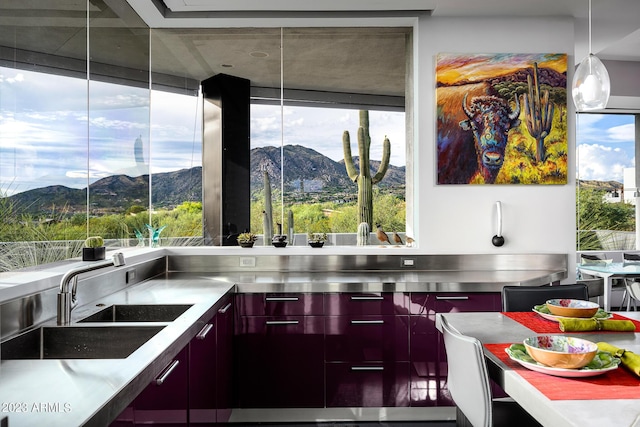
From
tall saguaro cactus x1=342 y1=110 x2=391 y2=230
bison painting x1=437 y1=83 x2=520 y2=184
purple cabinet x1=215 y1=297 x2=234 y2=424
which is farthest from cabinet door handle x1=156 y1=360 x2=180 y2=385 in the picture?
bison painting x1=437 y1=83 x2=520 y2=184

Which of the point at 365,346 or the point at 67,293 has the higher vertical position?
the point at 67,293

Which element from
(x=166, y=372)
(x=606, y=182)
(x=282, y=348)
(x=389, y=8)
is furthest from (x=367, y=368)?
(x=606, y=182)

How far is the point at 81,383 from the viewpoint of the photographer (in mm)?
1296

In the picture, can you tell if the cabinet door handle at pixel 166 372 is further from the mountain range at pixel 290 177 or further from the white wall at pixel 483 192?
the white wall at pixel 483 192

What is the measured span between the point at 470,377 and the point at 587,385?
0.37 m

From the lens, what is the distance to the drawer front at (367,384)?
9.83ft

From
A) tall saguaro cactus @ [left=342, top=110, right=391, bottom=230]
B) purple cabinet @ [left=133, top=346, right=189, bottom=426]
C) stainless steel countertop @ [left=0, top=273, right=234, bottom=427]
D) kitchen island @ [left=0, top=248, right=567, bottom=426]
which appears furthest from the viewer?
tall saguaro cactus @ [left=342, top=110, right=391, bottom=230]

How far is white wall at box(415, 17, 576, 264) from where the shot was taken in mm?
3537

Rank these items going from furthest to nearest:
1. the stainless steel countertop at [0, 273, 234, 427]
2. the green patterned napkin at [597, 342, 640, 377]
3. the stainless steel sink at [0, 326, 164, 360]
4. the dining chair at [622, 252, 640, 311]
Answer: the dining chair at [622, 252, 640, 311], the stainless steel sink at [0, 326, 164, 360], the green patterned napkin at [597, 342, 640, 377], the stainless steel countertop at [0, 273, 234, 427]

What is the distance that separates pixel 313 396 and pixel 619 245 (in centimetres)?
474

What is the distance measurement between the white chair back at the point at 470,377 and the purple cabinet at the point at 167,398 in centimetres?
100

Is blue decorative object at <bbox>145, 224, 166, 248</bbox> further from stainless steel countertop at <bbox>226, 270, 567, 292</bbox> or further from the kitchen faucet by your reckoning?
the kitchen faucet

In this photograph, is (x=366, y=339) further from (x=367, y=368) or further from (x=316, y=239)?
(x=316, y=239)

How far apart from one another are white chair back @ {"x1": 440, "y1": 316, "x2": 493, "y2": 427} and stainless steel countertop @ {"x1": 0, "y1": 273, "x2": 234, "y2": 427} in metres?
0.98
